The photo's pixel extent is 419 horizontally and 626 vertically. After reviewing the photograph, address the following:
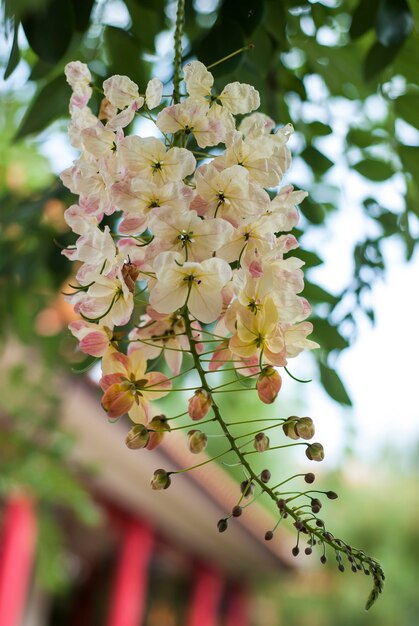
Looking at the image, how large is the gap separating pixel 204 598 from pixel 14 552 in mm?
2440

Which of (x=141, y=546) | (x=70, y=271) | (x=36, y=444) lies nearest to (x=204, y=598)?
(x=141, y=546)

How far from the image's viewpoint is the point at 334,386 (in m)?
0.71

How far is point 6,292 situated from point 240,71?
67cm

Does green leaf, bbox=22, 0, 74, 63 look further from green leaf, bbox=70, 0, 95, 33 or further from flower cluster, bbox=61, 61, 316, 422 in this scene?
flower cluster, bbox=61, 61, 316, 422

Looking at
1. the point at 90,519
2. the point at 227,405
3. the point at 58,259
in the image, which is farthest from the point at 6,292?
the point at 227,405

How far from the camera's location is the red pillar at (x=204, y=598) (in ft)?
17.6

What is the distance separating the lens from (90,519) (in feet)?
7.10

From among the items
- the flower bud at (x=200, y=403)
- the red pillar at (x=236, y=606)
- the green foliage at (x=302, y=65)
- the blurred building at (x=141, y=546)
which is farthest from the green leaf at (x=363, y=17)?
the red pillar at (x=236, y=606)

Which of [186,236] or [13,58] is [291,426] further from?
[13,58]

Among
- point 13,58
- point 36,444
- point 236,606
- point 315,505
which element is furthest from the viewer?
point 236,606

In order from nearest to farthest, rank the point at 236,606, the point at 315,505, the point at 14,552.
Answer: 1. the point at 315,505
2. the point at 14,552
3. the point at 236,606

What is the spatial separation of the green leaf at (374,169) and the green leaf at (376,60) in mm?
251

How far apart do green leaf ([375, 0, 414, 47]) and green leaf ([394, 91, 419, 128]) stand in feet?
0.40

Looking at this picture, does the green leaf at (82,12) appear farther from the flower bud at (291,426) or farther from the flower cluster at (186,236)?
the flower bud at (291,426)
